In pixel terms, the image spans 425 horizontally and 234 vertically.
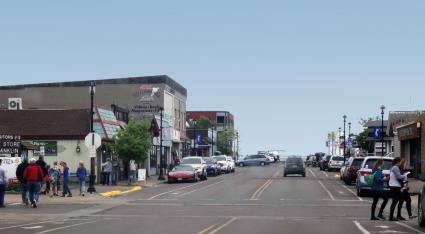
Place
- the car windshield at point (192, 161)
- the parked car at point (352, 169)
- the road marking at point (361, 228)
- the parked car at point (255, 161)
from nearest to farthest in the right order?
1. the road marking at point (361, 228)
2. the parked car at point (352, 169)
3. the car windshield at point (192, 161)
4. the parked car at point (255, 161)

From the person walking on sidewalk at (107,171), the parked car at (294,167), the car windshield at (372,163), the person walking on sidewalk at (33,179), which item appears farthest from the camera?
the parked car at (294,167)

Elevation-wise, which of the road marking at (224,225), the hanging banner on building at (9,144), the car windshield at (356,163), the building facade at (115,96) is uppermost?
the building facade at (115,96)

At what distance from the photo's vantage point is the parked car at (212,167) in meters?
62.6

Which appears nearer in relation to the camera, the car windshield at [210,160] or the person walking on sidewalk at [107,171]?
the person walking on sidewalk at [107,171]

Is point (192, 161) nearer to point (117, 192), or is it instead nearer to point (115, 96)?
point (117, 192)

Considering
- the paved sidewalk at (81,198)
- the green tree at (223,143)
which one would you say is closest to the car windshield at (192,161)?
the paved sidewalk at (81,198)

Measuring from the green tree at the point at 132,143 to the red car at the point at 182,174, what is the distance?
346 centimetres

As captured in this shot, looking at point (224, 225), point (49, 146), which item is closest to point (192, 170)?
point (49, 146)

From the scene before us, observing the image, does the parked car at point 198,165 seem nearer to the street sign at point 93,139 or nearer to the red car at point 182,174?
the red car at point 182,174

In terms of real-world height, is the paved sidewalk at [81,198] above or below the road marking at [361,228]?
below

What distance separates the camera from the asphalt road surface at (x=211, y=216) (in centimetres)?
1830


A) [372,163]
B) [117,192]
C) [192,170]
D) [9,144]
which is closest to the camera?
[372,163]

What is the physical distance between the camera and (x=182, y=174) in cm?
4888

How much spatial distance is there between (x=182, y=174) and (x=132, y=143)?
18.1 feet
